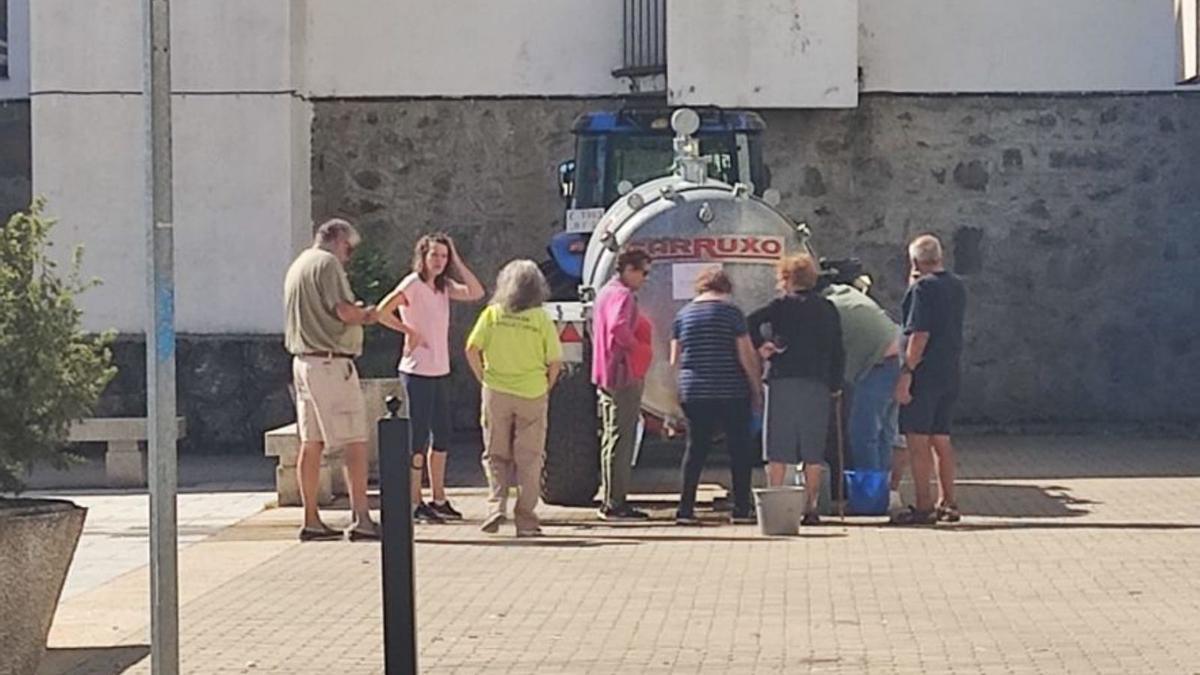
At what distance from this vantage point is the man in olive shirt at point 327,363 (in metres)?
12.7

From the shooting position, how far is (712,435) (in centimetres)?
1376

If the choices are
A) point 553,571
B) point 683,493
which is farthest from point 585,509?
point 553,571

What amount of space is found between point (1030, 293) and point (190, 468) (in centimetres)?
826

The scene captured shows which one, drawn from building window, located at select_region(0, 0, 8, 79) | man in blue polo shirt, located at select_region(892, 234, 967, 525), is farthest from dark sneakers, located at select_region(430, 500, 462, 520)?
building window, located at select_region(0, 0, 8, 79)

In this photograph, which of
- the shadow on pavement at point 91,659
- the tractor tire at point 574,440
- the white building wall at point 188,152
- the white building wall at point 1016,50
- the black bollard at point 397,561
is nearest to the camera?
the black bollard at point 397,561

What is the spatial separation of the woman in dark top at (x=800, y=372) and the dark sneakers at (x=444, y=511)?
2.20m

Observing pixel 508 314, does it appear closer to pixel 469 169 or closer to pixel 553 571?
pixel 553 571

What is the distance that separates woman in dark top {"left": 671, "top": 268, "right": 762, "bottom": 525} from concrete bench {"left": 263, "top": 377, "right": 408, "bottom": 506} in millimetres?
1943

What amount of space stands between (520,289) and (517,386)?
618mm

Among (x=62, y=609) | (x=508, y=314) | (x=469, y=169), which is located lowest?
(x=62, y=609)

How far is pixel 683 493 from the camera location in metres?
13.7

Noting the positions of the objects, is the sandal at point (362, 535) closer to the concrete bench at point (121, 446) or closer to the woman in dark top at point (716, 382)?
the woman in dark top at point (716, 382)

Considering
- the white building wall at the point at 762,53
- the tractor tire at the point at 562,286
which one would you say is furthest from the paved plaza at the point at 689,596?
the white building wall at the point at 762,53

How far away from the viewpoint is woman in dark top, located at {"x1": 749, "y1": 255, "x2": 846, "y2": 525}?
43.6 feet
